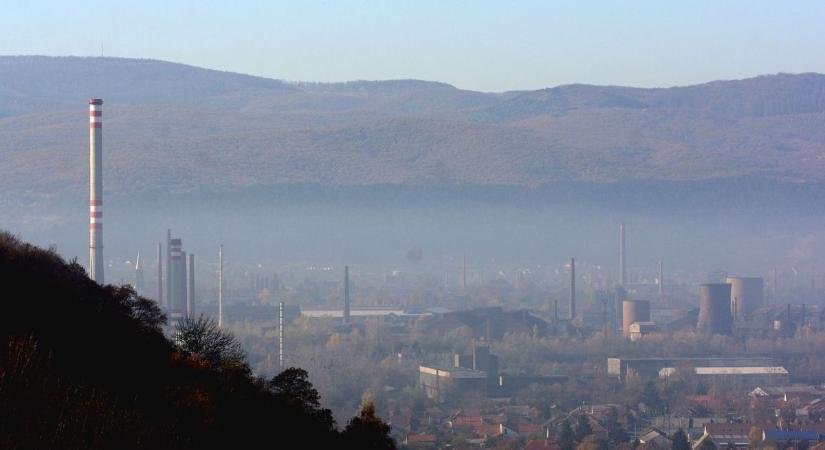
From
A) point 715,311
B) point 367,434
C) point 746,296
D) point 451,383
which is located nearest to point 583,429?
point 451,383

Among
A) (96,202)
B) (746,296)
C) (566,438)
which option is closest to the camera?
(566,438)

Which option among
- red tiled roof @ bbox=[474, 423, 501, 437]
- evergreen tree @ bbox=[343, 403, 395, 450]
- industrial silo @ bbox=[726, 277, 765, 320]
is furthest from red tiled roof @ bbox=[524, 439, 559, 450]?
industrial silo @ bbox=[726, 277, 765, 320]

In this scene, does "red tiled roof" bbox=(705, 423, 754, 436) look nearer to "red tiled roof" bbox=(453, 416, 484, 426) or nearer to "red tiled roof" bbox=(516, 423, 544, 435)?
"red tiled roof" bbox=(516, 423, 544, 435)

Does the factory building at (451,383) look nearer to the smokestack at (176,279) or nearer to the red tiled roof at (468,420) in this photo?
the red tiled roof at (468,420)

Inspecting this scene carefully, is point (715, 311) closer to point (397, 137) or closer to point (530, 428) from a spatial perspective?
point (530, 428)

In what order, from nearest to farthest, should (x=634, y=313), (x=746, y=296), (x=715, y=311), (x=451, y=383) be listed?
(x=451, y=383) < (x=715, y=311) < (x=634, y=313) < (x=746, y=296)
